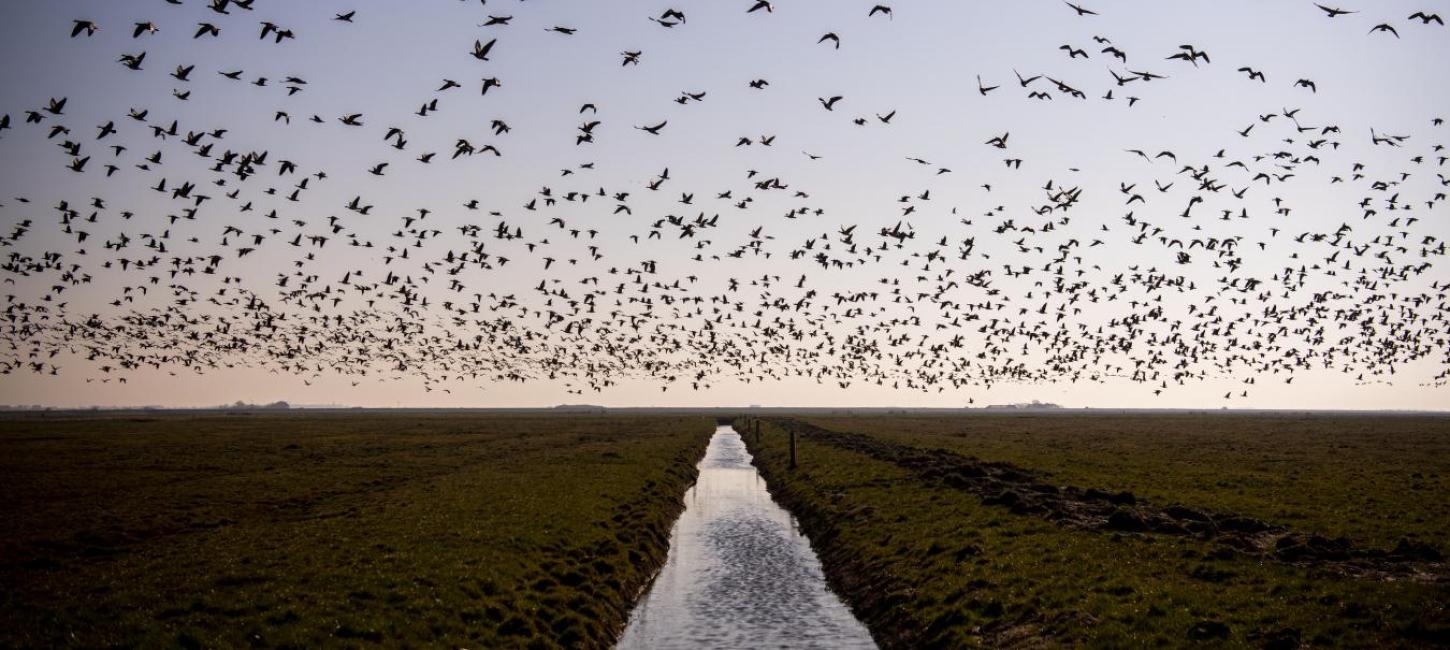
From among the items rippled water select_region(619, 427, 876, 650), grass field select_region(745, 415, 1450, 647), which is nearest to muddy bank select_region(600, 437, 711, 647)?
rippled water select_region(619, 427, 876, 650)

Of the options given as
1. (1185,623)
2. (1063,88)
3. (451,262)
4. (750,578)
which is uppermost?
(1063,88)

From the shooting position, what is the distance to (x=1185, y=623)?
717 inches

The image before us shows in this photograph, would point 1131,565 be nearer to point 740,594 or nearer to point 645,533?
point 740,594

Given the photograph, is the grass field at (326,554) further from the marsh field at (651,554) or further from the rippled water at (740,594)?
the rippled water at (740,594)

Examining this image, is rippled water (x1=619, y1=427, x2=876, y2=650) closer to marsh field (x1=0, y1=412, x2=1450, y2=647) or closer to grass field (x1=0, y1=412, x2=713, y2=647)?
marsh field (x1=0, y1=412, x2=1450, y2=647)

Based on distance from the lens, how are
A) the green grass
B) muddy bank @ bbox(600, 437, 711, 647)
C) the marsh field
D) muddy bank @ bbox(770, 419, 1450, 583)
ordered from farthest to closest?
the green grass
muddy bank @ bbox(600, 437, 711, 647)
muddy bank @ bbox(770, 419, 1450, 583)
the marsh field

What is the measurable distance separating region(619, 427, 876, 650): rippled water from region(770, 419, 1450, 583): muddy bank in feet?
32.5

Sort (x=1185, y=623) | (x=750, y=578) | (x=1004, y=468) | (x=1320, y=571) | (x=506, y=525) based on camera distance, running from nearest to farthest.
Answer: (x=1185, y=623) < (x=1320, y=571) < (x=750, y=578) < (x=506, y=525) < (x=1004, y=468)

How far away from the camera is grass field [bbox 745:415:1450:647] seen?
59.2ft

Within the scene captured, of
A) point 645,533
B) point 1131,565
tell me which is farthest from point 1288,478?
point 645,533

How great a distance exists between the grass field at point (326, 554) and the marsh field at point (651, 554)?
0.37 feet

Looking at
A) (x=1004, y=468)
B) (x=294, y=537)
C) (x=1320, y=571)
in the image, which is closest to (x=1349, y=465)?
(x=1004, y=468)

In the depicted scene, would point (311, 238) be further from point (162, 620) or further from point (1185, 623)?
point (1185, 623)

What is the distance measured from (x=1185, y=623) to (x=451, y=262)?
35.5 meters
